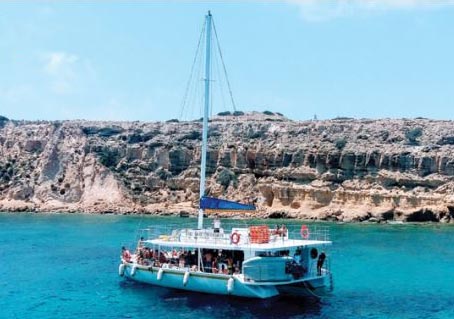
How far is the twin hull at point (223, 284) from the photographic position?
3070 centimetres

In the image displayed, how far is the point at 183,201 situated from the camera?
93.9m

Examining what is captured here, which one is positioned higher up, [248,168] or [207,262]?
[248,168]

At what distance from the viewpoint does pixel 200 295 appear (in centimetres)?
3266

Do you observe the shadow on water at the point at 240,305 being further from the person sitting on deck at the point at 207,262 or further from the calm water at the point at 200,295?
the person sitting on deck at the point at 207,262

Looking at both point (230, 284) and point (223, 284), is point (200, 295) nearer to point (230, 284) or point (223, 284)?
point (223, 284)

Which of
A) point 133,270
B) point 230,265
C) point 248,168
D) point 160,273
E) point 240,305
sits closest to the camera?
point 240,305

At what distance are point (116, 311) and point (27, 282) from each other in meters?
9.66

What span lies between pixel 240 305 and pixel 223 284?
59.1 inches

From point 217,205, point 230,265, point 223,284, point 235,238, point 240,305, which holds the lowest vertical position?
point 240,305

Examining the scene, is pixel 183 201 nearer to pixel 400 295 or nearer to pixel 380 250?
pixel 380 250

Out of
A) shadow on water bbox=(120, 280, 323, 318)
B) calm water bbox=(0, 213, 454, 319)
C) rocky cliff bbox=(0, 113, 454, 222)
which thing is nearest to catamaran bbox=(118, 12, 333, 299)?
shadow on water bbox=(120, 280, 323, 318)

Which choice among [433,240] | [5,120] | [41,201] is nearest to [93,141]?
[41,201]

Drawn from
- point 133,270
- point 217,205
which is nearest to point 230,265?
point 217,205

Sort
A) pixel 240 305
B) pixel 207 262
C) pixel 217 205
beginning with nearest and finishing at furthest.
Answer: pixel 240 305 → pixel 207 262 → pixel 217 205
